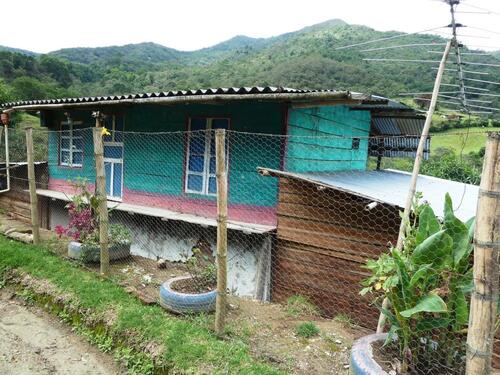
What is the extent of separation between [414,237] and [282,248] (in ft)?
9.66

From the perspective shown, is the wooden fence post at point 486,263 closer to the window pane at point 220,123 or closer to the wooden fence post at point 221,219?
the wooden fence post at point 221,219

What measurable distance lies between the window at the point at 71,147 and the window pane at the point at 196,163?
3.90m

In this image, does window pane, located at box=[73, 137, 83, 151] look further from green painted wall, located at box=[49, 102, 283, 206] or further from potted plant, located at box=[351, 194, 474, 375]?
potted plant, located at box=[351, 194, 474, 375]

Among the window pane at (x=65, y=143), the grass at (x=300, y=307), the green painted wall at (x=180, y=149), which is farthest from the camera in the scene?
the window pane at (x=65, y=143)

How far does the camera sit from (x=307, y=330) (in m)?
4.05

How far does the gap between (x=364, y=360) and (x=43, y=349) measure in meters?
3.36

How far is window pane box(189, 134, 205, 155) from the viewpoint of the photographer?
734 centimetres

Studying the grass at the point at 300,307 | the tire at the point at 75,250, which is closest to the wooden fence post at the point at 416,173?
the grass at the point at 300,307

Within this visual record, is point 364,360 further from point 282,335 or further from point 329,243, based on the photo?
point 329,243

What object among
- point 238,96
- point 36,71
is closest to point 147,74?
point 36,71

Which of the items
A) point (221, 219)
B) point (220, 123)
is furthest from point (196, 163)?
point (221, 219)

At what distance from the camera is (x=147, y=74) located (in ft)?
138

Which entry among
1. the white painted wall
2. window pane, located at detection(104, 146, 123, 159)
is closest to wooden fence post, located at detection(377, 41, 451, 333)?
the white painted wall

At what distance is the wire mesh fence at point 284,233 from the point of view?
9.21ft
